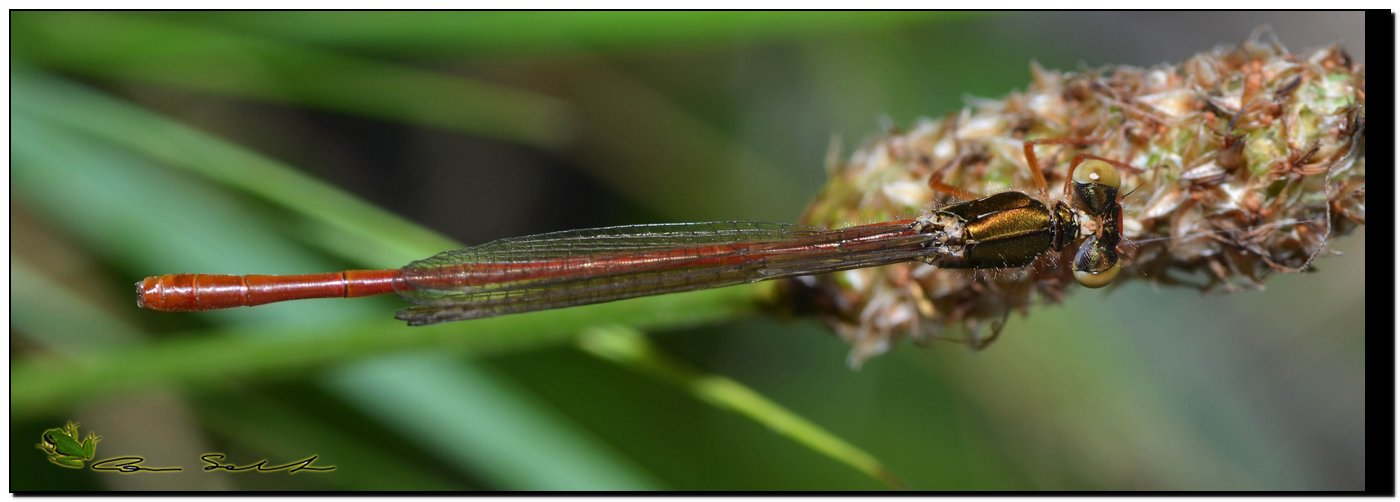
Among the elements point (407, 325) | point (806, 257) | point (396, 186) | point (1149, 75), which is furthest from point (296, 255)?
point (1149, 75)

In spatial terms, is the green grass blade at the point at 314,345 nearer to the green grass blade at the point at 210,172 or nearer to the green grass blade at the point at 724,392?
the green grass blade at the point at 724,392

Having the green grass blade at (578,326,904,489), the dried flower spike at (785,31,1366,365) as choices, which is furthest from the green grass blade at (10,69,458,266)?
the dried flower spike at (785,31,1366,365)

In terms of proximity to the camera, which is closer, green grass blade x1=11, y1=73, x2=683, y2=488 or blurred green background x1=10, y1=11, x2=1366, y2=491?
blurred green background x1=10, y1=11, x2=1366, y2=491

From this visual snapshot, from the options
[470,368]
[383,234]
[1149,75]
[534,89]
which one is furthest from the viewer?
[534,89]

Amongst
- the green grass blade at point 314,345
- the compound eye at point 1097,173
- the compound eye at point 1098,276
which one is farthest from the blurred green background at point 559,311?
the compound eye at point 1097,173

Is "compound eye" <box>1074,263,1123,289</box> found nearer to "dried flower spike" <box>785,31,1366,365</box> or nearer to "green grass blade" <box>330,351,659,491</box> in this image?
"dried flower spike" <box>785,31,1366,365</box>

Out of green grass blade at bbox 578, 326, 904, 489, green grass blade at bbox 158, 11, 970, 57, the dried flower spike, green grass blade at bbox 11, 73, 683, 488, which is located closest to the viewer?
the dried flower spike

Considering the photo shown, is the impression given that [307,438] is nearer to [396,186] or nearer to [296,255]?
[296,255]
